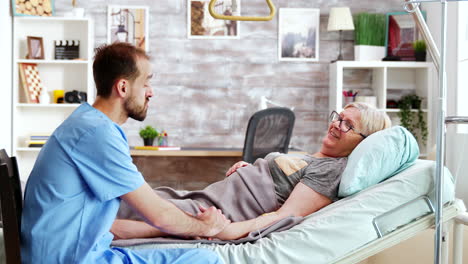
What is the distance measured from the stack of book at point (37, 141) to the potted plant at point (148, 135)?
0.77m

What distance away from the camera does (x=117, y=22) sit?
5266 mm

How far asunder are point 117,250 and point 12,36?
3747 millimetres

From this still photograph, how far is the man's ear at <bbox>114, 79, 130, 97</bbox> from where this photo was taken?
5.87ft

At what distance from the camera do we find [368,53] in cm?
525

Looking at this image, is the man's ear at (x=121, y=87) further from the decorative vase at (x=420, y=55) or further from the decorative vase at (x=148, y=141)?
the decorative vase at (x=420, y=55)

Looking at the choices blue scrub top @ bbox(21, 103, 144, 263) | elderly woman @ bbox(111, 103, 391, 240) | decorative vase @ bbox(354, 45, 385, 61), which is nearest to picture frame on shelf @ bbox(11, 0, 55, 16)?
decorative vase @ bbox(354, 45, 385, 61)

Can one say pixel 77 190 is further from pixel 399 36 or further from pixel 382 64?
pixel 399 36

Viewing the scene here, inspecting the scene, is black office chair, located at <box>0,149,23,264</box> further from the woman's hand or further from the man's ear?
the woman's hand

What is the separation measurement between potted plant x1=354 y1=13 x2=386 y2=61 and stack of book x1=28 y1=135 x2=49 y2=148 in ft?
8.49

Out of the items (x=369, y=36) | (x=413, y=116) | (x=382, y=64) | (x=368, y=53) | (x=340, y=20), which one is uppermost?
(x=340, y=20)

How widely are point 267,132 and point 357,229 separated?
2465mm

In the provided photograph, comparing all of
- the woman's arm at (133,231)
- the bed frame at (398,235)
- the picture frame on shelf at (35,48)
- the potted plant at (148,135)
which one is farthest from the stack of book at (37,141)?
the bed frame at (398,235)

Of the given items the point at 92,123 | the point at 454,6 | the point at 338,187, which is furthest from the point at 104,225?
the point at 454,6

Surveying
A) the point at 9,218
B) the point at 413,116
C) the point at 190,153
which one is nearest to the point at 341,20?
the point at 413,116
